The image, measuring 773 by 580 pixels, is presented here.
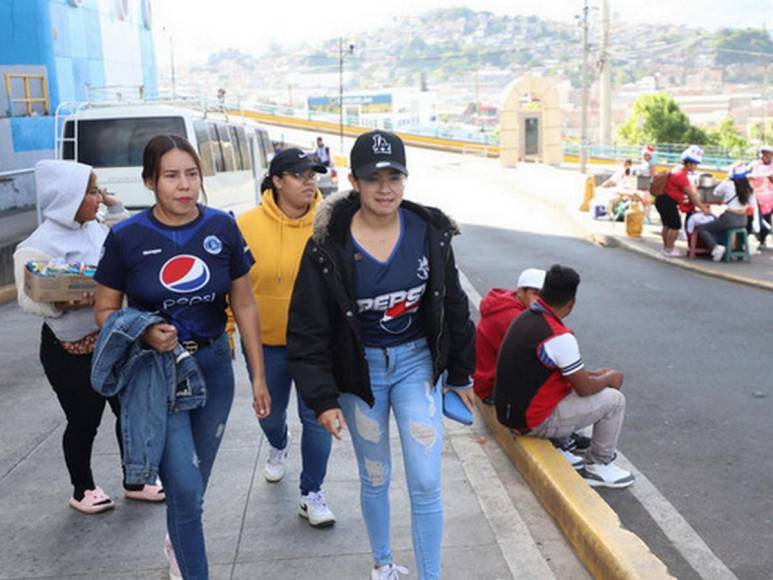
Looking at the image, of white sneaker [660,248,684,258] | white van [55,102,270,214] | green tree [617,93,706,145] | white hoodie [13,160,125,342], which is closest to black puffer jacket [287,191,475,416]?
white hoodie [13,160,125,342]

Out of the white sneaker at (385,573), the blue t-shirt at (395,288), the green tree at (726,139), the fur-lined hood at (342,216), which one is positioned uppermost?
the fur-lined hood at (342,216)

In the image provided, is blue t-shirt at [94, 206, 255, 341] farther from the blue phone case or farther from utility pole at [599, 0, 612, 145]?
utility pole at [599, 0, 612, 145]

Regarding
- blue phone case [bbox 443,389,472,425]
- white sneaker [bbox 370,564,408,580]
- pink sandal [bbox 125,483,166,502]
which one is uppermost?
blue phone case [bbox 443,389,472,425]

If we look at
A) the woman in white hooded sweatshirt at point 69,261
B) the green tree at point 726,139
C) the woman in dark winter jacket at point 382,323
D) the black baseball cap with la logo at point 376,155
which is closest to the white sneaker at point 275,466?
the woman in white hooded sweatshirt at point 69,261

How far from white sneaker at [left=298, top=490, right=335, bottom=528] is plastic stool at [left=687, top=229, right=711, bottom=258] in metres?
11.7

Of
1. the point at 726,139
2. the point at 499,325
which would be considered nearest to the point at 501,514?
the point at 499,325

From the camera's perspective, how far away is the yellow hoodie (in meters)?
4.36

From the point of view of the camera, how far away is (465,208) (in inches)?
1064

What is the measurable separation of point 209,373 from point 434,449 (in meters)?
0.89

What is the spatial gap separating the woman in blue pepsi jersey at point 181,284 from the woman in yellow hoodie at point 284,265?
0.80 meters

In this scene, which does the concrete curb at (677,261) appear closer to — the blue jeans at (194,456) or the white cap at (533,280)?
the white cap at (533,280)

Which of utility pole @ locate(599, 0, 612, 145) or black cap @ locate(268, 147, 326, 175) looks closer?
black cap @ locate(268, 147, 326, 175)

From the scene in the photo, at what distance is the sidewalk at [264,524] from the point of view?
4.05 metres

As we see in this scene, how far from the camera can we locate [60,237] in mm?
4168
